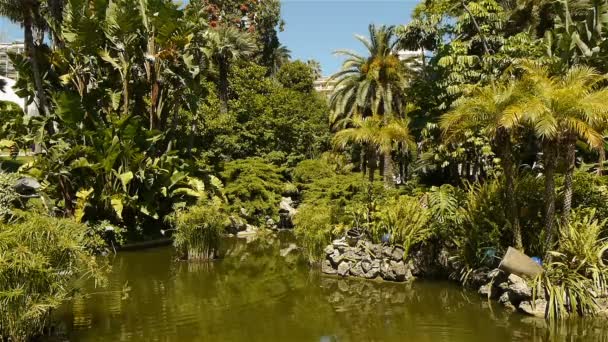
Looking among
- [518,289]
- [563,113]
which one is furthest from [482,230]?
[563,113]

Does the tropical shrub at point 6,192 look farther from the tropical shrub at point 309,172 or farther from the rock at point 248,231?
the tropical shrub at point 309,172

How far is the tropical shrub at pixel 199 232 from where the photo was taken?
46.3 feet

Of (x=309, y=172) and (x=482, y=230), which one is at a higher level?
(x=309, y=172)

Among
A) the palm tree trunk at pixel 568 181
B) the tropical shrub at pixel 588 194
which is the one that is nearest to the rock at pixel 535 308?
the palm tree trunk at pixel 568 181

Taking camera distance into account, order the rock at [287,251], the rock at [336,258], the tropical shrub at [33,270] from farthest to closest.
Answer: the rock at [287,251] → the rock at [336,258] → the tropical shrub at [33,270]

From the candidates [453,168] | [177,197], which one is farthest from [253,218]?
[453,168]

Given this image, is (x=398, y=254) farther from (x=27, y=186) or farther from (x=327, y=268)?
(x=27, y=186)

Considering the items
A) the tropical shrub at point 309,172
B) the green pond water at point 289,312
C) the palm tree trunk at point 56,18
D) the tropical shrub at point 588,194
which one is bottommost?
the green pond water at point 289,312

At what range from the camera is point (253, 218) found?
A: 22.4m

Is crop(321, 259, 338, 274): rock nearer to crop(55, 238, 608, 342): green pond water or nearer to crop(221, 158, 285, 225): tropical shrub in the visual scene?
crop(55, 238, 608, 342): green pond water

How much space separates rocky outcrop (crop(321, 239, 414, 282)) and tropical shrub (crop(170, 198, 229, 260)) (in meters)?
3.33

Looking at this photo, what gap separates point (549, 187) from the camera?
970 cm

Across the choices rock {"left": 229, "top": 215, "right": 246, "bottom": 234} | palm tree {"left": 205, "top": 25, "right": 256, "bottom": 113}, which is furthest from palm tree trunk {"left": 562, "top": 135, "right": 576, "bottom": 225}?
palm tree {"left": 205, "top": 25, "right": 256, "bottom": 113}

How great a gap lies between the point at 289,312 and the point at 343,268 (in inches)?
119
